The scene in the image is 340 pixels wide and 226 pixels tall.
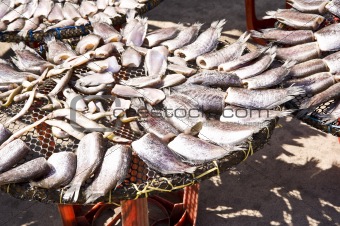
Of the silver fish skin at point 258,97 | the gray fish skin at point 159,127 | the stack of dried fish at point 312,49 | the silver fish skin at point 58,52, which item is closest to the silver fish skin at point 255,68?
the stack of dried fish at point 312,49

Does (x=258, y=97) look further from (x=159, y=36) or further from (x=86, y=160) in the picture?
(x=86, y=160)

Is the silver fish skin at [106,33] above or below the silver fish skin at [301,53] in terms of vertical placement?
below

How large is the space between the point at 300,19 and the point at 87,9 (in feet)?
7.51

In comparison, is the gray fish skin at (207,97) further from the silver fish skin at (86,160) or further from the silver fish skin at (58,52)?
the silver fish skin at (58,52)

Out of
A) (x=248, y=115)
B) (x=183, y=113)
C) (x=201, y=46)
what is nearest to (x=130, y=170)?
(x=183, y=113)

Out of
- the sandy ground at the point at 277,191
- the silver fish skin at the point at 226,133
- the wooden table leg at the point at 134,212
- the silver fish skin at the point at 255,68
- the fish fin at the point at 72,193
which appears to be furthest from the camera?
the sandy ground at the point at 277,191

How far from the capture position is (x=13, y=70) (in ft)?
10.6

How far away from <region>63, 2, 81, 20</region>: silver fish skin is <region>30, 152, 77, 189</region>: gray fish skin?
255 cm

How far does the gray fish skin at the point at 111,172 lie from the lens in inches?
92.0

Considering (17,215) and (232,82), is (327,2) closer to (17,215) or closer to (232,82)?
(232,82)

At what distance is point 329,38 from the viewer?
366 cm

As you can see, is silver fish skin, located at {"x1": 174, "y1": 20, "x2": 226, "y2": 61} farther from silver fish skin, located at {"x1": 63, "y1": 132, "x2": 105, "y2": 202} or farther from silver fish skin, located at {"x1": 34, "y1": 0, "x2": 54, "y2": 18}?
silver fish skin, located at {"x1": 34, "y1": 0, "x2": 54, "y2": 18}

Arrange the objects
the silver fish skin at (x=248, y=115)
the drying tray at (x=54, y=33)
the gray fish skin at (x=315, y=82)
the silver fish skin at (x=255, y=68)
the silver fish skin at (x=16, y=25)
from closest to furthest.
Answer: the silver fish skin at (x=248, y=115) → the silver fish skin at (x=255, y=68) → the gray fish skin at (x=315, y=82) → the drying tray at (x=54, y=33) → the silver fish skin at (x=16, y=25)

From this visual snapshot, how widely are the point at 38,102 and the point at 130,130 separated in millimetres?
718
